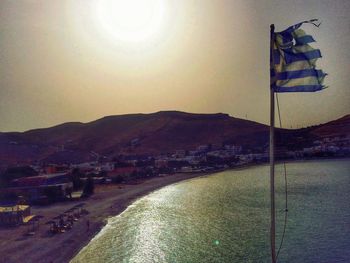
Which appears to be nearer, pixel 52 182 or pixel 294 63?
pixel 294 63

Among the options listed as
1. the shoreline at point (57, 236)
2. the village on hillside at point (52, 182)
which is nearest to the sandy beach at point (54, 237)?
the shoreline at point (57, 236)

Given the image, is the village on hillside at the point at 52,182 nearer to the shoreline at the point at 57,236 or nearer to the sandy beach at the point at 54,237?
the shoreline at the point at 57,236

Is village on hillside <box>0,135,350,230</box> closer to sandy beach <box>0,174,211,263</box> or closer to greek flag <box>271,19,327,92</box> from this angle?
sandy beach <box>0,174,211,263</box>

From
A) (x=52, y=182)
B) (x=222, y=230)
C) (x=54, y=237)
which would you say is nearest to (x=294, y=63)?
(x=54, y=237)

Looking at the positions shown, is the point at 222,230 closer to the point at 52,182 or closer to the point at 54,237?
the point at 54,237

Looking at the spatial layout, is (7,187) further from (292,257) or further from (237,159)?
(237,159)

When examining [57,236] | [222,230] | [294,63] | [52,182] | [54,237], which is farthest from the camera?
[52,182]

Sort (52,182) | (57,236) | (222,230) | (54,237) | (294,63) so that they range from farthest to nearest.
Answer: (52,182) < (222,230) < (57,236) < (54,237) < (294,63)

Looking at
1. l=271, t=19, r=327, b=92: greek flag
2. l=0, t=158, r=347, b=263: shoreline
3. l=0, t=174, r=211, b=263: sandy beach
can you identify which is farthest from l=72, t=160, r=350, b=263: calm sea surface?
l=271, t=19, r=327, b=92: greek flag
